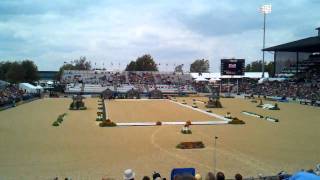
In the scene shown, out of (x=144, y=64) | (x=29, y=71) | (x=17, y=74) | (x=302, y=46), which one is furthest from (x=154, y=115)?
(x=144, y=64)

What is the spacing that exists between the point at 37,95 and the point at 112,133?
5311 cm

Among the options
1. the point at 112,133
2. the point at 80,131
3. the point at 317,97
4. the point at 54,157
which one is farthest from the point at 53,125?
A: the point at 317,97

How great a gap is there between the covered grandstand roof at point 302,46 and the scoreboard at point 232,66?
10.9m

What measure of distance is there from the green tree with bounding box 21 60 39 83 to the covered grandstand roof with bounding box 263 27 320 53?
6607 centimetres

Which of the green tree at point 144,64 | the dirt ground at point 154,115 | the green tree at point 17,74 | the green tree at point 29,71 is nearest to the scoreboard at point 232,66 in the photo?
the dirt ground at point 154,115

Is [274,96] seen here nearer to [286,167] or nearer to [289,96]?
[289,96]

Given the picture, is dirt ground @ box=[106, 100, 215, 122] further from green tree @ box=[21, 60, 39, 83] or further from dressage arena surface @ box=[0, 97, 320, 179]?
green tree @ box=[21, 60, 39, 83]

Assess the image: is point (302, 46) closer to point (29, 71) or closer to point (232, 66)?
point (232, 66)

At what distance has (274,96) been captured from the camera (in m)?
79.6

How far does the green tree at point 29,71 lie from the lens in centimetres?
11469

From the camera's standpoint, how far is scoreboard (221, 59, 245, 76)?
82.8 meters

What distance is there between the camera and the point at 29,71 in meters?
116

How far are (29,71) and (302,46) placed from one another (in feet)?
246

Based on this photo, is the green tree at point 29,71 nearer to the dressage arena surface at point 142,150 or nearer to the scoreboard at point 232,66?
the scoreboard at point 232,66
